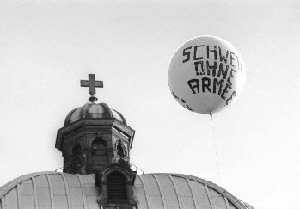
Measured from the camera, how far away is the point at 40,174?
46.8 meters

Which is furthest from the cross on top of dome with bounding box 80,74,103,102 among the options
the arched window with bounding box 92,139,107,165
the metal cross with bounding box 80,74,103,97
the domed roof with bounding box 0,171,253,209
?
the domed roof with bounding box 0,171,253,209

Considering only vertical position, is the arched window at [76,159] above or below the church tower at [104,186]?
above

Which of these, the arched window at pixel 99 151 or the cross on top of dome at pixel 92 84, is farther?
the cross on top of dome at pixel 92 84

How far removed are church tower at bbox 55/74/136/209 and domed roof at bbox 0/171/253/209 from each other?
2.69 metres

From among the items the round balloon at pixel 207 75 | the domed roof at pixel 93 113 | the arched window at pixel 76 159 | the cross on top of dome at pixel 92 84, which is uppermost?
the cross on top of dome at pixel 92 84

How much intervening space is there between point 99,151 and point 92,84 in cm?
328

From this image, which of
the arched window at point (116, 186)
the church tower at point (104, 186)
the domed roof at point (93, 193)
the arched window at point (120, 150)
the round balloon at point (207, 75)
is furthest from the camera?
the arched window at point (120, 150)

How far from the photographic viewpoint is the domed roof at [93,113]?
51.4 m

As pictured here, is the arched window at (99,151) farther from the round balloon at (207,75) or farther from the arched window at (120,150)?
the round balloon at (207,75)

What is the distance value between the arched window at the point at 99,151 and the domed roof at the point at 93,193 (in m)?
3.36

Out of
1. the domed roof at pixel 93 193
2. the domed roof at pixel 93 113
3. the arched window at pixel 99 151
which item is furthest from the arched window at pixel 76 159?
the domed roof at pixel 93 193

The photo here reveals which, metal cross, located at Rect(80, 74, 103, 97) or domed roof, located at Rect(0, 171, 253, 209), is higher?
metal cross, located at Rect(80, 74, 103, 97)

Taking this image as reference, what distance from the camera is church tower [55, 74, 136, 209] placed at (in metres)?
50.8

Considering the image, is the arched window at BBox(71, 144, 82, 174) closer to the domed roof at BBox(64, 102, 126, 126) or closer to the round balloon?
the domed roof at BBox(64, 102, 126, 126)
